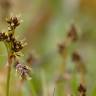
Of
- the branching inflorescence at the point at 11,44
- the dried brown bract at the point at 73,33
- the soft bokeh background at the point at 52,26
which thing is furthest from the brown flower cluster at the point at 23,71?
the soft bokeh background at the point at 52,26

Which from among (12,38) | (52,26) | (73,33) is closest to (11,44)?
(12,38)

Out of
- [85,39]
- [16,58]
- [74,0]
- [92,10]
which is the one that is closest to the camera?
[16,58]

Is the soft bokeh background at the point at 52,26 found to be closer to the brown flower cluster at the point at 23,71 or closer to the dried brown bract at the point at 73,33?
the dried brown bract at the point at 73,33

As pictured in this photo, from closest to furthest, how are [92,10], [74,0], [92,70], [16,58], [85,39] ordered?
[16,58], [92,70], [85,39], [74,0], [92,10]

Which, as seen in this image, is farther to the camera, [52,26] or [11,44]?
[52,26]

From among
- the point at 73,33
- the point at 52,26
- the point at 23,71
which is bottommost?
the point at 23,71

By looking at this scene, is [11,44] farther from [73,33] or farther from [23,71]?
[73,33]

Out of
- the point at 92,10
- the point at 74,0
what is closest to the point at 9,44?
the point at 74,0

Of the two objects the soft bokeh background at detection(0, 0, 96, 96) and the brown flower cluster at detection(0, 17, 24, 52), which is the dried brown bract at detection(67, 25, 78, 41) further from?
the brown flower cluster at detection(0, 17, 24, 52)

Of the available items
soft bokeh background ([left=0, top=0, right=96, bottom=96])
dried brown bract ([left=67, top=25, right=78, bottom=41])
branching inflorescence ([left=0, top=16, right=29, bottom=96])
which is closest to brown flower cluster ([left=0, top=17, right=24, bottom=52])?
branching inflorescence ([left=0, top=16, right=29, bottom=96])

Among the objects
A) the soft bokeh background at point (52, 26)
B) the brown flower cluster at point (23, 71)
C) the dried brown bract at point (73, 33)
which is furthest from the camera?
the soft bokeh background at point (52, 26)

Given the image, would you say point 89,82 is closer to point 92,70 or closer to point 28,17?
point 92,70
